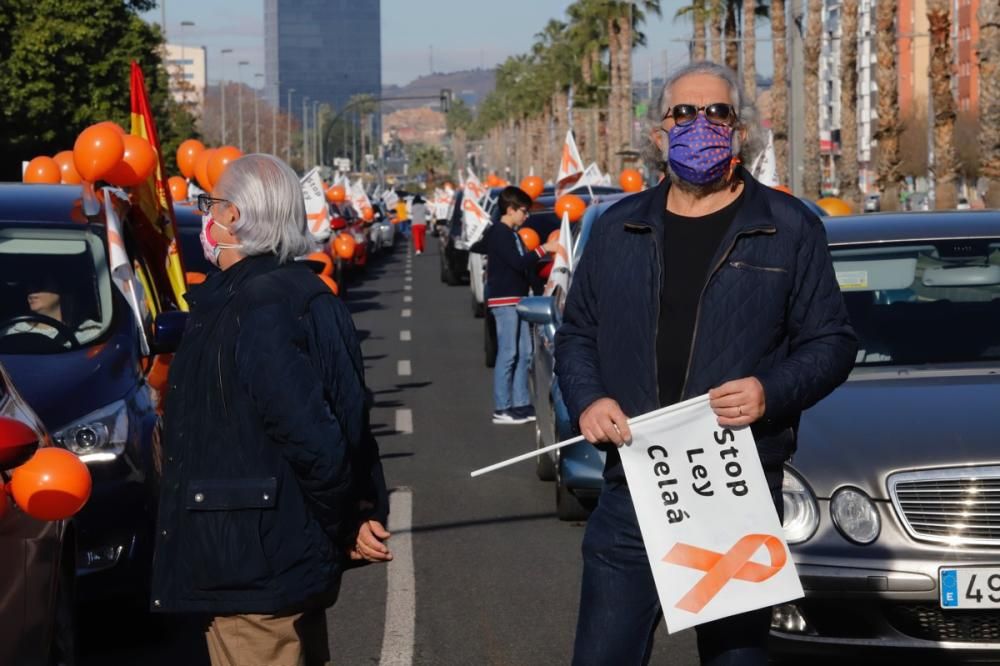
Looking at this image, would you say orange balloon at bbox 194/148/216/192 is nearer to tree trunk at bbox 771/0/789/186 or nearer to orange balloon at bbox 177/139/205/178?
orange balloon at bbox 177/139/205/178

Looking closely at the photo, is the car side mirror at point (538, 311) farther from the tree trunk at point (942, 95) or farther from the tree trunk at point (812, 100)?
the tree trunk at point (812, 100)

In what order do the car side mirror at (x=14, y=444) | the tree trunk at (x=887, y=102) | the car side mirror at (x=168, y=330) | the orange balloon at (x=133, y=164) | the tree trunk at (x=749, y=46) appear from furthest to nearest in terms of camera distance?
the tree trunk at (x=749, y=46) < the tree trunk at (x=887, y=102) < the orange balloon at (x=133, y=164) < the car side mirror at (x=168, y=330) < the car side mirror at (x=14, y=444)

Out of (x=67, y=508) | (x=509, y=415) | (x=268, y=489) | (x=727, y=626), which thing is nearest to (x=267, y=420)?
(x=268, y=489)

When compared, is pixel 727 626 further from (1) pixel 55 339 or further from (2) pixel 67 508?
(1) pixel 55 339

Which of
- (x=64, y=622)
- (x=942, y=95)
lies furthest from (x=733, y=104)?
(x=942, y=95)

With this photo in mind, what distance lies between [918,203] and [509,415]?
228 ft

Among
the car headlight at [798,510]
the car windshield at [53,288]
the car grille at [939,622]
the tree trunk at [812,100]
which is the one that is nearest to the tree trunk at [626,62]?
the tree trunk at [812,100]

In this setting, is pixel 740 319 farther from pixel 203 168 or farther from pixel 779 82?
pixel 779 82

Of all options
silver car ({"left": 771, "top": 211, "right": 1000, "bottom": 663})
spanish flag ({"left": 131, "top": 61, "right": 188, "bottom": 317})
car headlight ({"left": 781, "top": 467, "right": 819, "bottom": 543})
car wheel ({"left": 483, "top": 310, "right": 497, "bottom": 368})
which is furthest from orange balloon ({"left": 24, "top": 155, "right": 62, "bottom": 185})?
car headlight ({"left": 781, "top": 467, "right": 819, "bottom": 543})

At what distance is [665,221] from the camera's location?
170 inches

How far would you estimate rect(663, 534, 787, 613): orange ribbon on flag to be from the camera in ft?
13.6

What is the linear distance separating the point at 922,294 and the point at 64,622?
147 inches

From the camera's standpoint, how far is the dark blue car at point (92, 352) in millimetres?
6652

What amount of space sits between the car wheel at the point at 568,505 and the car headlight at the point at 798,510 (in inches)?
151
